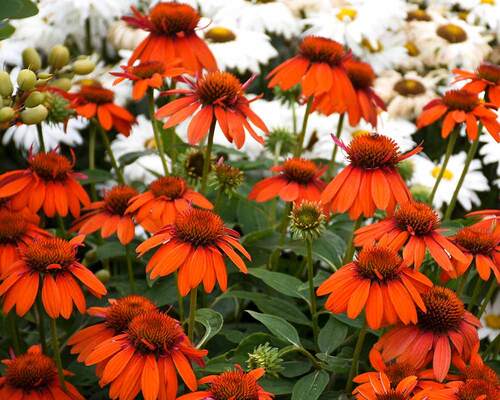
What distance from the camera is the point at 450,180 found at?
2012 mm

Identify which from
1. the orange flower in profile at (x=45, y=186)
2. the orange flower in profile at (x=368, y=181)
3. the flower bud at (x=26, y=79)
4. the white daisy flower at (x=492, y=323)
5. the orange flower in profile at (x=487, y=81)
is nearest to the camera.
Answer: the flower bud at (x=26, y=79)

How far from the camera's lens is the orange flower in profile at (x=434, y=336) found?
100 cm

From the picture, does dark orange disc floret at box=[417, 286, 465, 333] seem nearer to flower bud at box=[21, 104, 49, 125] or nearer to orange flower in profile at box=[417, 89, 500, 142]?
orange flower in profile at box=[417, 89, 500, 142]

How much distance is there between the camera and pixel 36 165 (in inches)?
48.7

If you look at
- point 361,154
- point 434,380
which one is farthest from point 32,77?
point 434,380

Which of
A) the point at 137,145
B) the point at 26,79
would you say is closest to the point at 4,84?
the point at 26,79

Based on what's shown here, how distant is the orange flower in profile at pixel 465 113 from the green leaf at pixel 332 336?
0.37 m

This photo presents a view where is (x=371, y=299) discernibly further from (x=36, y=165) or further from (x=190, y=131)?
(x=36, y=165)

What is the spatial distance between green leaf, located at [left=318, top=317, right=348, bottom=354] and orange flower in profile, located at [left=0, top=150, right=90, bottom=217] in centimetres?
42

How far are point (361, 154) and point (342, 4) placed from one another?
4.66ft

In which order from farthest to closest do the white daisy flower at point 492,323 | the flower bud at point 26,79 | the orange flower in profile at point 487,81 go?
the white daisy flower at point 492,323 → the orange flower in profile at point 487,81 → the flower bud at point 26,79

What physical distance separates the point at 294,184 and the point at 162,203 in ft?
0.74

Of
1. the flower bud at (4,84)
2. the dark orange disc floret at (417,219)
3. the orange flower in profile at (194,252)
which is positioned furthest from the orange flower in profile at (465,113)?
the flower bud at (4,84)

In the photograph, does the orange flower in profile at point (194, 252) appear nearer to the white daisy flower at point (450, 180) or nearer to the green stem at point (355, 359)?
the green stem at point (355, 359)
